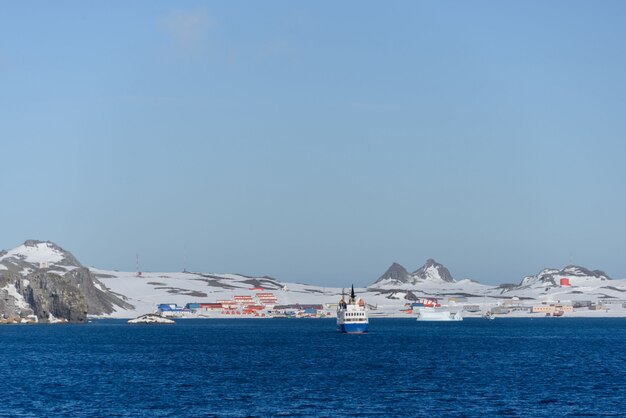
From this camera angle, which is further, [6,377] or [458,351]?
[458,351]

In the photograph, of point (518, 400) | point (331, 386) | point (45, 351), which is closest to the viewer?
point (518, 400)

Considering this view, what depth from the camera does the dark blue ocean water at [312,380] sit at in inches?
A: 3105

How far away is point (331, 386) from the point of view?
94.4 m

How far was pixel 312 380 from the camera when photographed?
101 m

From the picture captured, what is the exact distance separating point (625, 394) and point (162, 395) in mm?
39985

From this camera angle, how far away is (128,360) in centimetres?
13100

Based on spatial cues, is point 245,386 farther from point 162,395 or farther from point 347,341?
point 347,341

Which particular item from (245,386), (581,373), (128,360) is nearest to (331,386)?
(245,386)

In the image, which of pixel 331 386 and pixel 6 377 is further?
pixel 6 377

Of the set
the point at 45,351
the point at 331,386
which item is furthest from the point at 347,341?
the point at 331,386

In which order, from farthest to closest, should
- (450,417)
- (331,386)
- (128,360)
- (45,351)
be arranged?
(45,351), (128,360), (331,386), (450,417)

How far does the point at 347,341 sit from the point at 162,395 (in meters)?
95.1

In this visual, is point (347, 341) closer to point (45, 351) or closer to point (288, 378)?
point (45, 351)

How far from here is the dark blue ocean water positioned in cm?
7888
